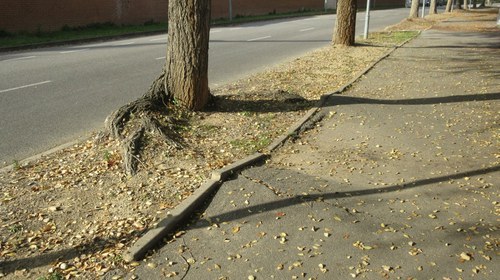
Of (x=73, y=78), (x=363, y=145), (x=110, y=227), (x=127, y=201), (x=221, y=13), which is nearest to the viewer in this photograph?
(x=110, y=227)

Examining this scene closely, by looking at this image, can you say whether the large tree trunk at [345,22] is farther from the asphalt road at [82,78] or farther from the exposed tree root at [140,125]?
the exposed tree root at [140,125]

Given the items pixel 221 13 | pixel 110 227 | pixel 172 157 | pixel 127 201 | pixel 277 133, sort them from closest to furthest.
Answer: pixel 110 227
pixel 127 201
pixel 172 157
pixel 277 133
pixel 221 13

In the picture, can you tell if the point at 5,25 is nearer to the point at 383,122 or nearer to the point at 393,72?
the point at 393,72

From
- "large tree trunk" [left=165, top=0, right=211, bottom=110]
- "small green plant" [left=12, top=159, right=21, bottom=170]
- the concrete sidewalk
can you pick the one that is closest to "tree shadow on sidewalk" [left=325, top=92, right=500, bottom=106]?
the concrete sidewalk

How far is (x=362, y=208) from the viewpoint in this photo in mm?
4227

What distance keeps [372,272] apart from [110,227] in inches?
86.7

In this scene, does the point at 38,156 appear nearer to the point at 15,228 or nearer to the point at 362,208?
the point at 15,228

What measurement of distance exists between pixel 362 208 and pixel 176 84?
3480mm

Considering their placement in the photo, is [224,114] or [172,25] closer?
[172,25]

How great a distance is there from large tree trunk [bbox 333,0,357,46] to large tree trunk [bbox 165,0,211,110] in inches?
355

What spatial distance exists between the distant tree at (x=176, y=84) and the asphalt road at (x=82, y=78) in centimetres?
108

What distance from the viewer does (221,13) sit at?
1296 inches

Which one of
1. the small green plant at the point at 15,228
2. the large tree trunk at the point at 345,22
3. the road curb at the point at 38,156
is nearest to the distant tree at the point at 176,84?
the road curb at the point at 38,156

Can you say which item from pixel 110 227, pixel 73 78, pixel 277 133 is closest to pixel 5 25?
pixel 73 78
